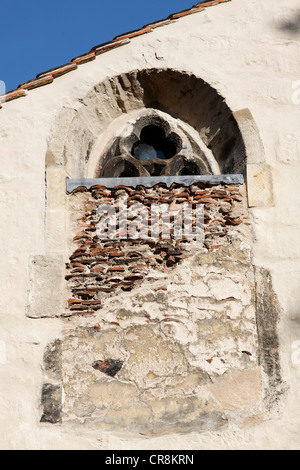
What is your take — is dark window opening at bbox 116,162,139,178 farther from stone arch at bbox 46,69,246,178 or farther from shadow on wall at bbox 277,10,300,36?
shadow on wall at bbox 277,10,300,36

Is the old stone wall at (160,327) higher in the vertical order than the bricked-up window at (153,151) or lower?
lower

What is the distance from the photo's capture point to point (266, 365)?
402 centimetres

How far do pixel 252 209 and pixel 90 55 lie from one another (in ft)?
6.18

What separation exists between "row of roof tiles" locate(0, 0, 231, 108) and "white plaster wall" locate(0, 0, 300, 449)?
49mm

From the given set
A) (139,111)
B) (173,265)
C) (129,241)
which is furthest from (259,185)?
(139,111)

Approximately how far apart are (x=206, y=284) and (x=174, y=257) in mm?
289

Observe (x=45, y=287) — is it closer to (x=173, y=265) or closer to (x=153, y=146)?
(x=173, y=265)

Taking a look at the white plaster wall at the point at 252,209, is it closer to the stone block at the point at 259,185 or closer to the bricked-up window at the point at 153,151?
the stone block at the point at 259,185

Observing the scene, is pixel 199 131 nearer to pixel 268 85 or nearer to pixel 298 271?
pixel 268 85

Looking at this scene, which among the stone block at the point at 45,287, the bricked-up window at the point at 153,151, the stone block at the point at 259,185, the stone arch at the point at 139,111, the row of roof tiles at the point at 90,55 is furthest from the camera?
the bricked-up window at the point at 153,151

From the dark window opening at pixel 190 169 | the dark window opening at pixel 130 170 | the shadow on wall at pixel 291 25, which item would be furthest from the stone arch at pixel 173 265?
the shadow on wall at pixel 291 25

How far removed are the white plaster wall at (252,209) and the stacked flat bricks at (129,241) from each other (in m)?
0.21

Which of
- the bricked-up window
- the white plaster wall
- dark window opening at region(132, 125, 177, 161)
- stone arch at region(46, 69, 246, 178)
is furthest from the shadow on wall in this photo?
dark window opening at region(132, 125, 177, 161)

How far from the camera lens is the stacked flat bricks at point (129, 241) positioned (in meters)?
4.25
